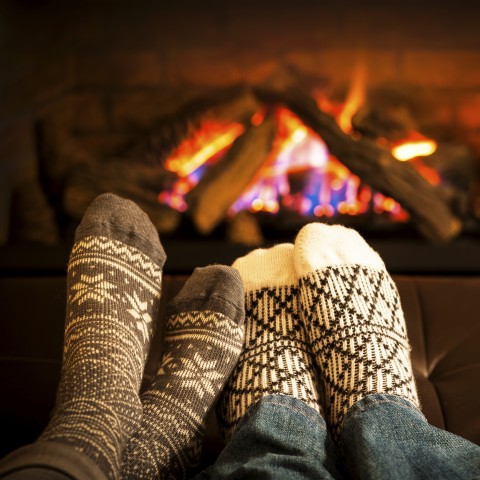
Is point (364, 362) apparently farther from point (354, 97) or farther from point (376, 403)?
point (354, 97)

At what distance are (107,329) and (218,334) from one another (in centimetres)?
17

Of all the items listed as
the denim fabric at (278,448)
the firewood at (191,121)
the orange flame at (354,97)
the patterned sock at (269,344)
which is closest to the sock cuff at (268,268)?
the patterned sock at (269,344)

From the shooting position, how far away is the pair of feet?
0.79 metres

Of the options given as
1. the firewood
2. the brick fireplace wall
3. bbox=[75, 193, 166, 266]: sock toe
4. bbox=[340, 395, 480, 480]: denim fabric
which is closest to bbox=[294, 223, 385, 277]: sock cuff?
bbox=[75, 193, 166, 266]: sock toe

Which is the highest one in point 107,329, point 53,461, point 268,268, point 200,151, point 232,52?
point 232,52

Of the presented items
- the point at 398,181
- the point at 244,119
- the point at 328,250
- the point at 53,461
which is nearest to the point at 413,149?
the point at 398,181

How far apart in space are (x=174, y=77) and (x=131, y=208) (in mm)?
764

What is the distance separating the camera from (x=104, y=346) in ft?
2.76

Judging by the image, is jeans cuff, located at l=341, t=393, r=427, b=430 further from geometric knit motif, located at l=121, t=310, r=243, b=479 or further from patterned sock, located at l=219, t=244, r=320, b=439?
geometric knit motif, located at l=121, t=310, r=243, b=479

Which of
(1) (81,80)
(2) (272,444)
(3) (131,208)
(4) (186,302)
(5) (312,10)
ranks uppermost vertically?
(5) (312,10)

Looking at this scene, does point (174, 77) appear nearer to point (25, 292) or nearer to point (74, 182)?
point (74, 182)

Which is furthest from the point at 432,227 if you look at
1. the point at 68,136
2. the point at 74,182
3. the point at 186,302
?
the point at 68,136

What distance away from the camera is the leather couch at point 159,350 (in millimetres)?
950

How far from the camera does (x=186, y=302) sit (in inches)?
40.5
